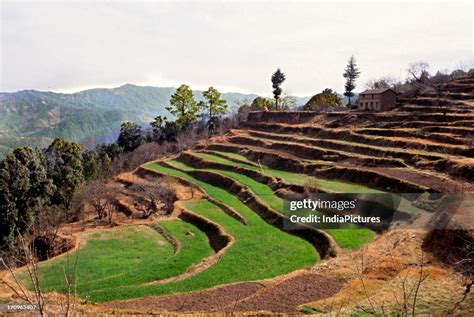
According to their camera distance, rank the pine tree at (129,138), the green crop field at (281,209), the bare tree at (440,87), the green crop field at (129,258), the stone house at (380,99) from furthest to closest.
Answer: the pine tree at (129,138), the stone house at (380,99), the bare tree at (440,87), the green crop field at (281,209), the green crop field at (129,258)

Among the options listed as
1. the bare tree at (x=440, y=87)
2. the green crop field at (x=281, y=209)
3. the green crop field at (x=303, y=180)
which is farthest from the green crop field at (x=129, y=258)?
the bare tree at (x=440, y=87)

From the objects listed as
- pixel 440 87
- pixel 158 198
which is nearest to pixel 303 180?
pixel 158 198

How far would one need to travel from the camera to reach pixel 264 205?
92.6 feet

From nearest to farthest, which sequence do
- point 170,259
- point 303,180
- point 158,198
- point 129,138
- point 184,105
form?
point 170,259 < point 303,180 < point 158,198 < point 129,138 < point 184,105

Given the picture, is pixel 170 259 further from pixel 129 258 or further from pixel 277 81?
pixel 277 81

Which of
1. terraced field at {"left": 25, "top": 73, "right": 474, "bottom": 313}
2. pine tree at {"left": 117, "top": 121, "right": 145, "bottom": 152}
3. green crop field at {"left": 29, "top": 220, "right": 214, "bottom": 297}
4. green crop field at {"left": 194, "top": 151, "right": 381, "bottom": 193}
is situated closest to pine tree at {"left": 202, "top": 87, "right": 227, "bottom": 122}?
pine tree at {"left": 117, "top": 121, "right": 145, "bottom": 152}

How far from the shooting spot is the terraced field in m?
17.5

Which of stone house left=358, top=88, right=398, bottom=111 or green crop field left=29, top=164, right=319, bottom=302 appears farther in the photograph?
stone house left=358, top=88, right=398, bottom=111

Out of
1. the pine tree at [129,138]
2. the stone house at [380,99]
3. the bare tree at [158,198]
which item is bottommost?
the bare tree at [158,198]

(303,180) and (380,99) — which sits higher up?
(380,99)

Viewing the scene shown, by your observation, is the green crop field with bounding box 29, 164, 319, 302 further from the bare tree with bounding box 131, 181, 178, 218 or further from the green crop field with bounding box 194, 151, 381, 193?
the green crop field with bounding box 194, 151, 381, 193

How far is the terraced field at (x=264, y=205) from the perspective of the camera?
57.5 ft

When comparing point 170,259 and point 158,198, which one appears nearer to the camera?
point 170,259

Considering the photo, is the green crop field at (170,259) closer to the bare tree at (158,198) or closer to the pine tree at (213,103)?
the bare tree at (158,198)
